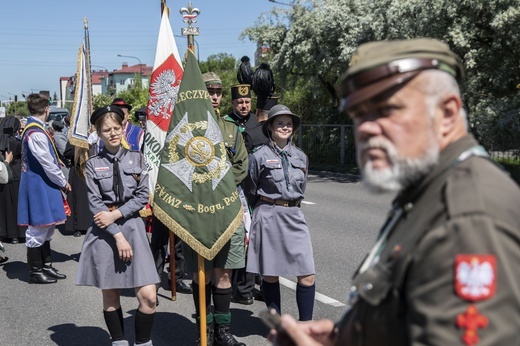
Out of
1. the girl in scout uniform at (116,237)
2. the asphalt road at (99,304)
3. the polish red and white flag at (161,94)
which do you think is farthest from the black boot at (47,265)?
the girl in scout uniform at (116,237)

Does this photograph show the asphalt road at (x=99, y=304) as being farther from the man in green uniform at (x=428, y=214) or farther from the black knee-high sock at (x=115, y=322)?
the man in green uniform at (x=428, y=214)

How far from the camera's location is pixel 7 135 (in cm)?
920

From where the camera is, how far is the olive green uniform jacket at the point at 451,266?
1238 millimetres

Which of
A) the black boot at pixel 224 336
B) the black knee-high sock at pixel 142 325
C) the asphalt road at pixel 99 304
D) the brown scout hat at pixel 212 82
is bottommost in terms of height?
the asphalt road at pixel 99 304

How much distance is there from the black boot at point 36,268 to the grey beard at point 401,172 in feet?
20.6

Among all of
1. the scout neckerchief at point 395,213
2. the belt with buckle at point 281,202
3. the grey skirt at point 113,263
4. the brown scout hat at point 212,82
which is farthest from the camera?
the brown scout hat at point 212,82

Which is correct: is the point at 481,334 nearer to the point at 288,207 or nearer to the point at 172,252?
the point at 288,207

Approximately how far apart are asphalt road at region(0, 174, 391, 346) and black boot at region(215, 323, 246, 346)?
0.23 metres

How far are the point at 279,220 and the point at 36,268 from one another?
11.6 ft

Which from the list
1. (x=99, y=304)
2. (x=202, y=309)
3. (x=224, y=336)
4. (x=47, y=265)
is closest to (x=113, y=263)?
(x=202, y=309)

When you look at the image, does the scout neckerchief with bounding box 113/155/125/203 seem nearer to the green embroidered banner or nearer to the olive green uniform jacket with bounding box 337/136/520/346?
the green embroidered banner

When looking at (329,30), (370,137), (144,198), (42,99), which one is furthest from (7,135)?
(329,30)

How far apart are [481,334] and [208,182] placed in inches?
140

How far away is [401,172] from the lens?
1.51m
